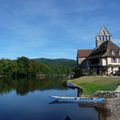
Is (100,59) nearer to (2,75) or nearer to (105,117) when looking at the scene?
(105,117)

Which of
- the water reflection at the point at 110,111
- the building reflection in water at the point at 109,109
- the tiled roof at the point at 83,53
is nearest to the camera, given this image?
the water reflection at the point at 110,111

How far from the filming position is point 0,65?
16438cm

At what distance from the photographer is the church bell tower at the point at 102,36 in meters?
98.8

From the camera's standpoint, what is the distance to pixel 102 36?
9994 centimetres

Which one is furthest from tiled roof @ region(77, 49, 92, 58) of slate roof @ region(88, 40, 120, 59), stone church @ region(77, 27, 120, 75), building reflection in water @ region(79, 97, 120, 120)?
building reflection in water @ region(79, 97, 120, 120)

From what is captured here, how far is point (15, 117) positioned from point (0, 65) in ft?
439

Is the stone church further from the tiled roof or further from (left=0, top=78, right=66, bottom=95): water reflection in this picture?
(left=0, top=78, right=66, bottom=95): water reflection

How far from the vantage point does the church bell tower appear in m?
98.8

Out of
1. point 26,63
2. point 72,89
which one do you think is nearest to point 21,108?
point 72,89

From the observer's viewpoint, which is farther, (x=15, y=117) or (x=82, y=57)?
(x=82, y=57)

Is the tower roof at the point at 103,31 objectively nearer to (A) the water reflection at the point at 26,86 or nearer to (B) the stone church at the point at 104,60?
(B) the stone church at the point at 104,60

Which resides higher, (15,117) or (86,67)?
(86,67)

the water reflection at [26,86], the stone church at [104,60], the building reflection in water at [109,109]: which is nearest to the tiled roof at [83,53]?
the stone church at [104,60]

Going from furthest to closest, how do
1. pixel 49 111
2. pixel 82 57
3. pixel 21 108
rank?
pixel 82 57 < pixel 21 108 < pixel 49 111
